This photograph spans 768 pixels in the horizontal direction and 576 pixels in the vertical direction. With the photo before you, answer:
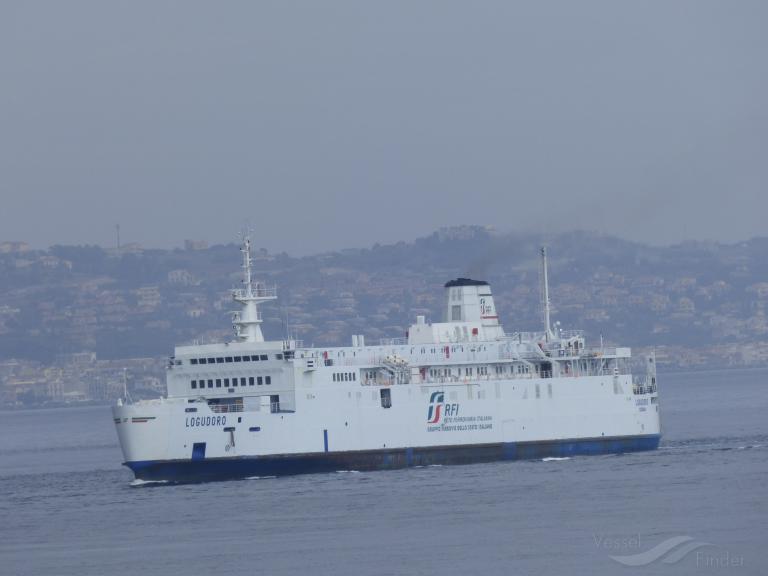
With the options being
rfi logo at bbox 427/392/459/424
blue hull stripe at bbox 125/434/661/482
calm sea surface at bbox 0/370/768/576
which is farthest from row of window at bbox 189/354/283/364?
rfi logo at bbox 427/392/459/424

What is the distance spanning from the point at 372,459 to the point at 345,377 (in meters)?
2.73

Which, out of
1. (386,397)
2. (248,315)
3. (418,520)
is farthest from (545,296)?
(418,520)

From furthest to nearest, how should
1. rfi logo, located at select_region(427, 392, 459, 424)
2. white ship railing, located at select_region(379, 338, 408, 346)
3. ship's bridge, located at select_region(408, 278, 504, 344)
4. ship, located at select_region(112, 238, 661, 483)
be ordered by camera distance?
ship's bridge, located at select_region(408, 278, 504, 344)
white ship railing, located at select_region(379, 338, 408, 346)
rfi logo, located at select_region(427, 392, 459, 424)
ship, located at select_region(112, 238, 661, 483)

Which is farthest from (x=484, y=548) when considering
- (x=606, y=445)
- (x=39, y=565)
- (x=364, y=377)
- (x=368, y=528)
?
(x=606, y=445)

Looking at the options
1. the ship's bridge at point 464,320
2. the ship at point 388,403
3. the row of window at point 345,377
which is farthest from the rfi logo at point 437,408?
the row of window at point 345,377

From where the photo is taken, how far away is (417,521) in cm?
4359

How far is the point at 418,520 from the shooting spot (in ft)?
144

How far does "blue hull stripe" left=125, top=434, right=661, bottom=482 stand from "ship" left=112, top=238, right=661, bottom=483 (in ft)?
0.14

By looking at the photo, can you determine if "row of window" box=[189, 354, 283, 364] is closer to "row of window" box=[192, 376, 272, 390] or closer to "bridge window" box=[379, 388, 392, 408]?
"row of window" box=[192, 376, 272, 390]

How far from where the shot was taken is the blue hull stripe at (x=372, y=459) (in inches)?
2055

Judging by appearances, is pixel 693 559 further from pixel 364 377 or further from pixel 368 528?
pixel 364 377

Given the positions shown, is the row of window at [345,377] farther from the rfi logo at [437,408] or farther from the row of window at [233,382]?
the rfi logo at [437,408]

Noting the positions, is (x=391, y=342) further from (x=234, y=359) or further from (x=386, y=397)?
(x=234, y=359)

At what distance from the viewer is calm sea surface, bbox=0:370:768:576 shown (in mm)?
37844
